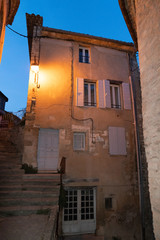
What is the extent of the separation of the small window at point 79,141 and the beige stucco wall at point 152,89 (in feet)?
15.2

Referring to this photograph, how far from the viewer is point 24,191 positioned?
5258 mm

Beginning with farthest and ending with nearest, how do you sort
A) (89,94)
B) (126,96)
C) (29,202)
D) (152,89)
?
(126,96) < (89,94) < (29,202) < (152,89)

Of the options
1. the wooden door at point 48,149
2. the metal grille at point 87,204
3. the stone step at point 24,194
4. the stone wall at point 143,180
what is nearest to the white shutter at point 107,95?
the stone wall at point 143,180

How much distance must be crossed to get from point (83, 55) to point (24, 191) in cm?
753

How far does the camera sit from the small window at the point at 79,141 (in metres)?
7.49

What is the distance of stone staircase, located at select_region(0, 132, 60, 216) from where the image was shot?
456 centimetres

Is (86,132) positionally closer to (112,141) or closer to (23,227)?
(112,141)

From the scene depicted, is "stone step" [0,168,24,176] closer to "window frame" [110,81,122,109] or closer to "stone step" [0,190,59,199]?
"stone step" [0,190,59,199]

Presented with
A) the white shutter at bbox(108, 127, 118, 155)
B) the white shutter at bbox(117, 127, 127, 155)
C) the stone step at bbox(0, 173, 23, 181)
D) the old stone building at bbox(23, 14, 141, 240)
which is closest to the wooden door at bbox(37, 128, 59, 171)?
the old stone building at bbox(23, 14, 141, 240)

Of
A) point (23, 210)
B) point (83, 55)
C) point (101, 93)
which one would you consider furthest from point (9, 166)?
point (83, 55)

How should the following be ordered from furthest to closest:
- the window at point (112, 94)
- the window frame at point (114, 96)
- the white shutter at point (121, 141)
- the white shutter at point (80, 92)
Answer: the window frame at point (114, 96)
the window at point (112, 94)
the white shutter at point (80, 92)
the white shutter at point (121, 141)

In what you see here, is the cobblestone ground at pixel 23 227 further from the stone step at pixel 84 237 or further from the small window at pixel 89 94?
the small window at pixel 89 94

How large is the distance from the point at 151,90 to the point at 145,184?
5.93m

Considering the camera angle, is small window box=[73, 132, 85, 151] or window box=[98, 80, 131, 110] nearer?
small window box=[73, 132, 85, 151]
